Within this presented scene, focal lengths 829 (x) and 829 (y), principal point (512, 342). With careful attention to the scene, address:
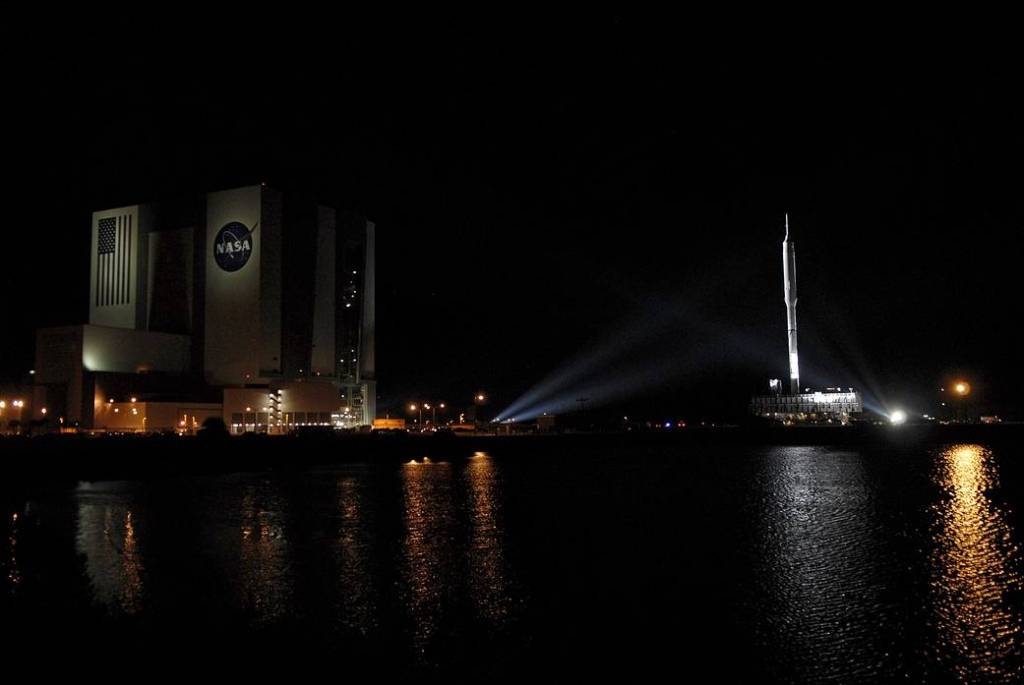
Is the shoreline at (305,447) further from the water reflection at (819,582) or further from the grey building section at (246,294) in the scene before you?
the water reflection at (819,582)

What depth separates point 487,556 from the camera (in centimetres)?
1778

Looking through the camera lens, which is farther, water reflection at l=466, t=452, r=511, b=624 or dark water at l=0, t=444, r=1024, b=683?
water reflection at l=466, t=452, r=511, b=624

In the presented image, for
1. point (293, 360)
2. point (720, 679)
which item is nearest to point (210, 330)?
point (293, 360)

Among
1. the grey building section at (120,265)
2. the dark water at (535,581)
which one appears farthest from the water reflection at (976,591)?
the grey building section at (120,265)

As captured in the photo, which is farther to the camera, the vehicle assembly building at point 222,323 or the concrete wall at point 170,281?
the concrete wall at point 170,281

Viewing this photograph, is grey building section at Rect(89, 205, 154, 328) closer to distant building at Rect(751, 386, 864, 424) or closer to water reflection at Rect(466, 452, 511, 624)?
water reflection at Rect(466, 452, 511, 624)

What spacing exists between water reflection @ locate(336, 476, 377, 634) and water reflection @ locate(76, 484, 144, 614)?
3274 millimetres

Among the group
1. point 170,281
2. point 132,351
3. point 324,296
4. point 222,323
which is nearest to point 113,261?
point 170,281

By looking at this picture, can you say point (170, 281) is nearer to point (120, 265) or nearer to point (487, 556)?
point (120, 265)

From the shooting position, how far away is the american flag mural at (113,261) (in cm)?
8406

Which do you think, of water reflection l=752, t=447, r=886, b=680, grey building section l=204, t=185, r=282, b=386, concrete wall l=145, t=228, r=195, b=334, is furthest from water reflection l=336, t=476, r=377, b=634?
concrete wall l=145, t=228, r=195, b=334

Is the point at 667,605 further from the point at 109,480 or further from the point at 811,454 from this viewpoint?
the point at 811,454

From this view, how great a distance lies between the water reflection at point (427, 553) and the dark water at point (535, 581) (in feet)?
0.26

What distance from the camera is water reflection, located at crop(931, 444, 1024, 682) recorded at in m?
10.6
